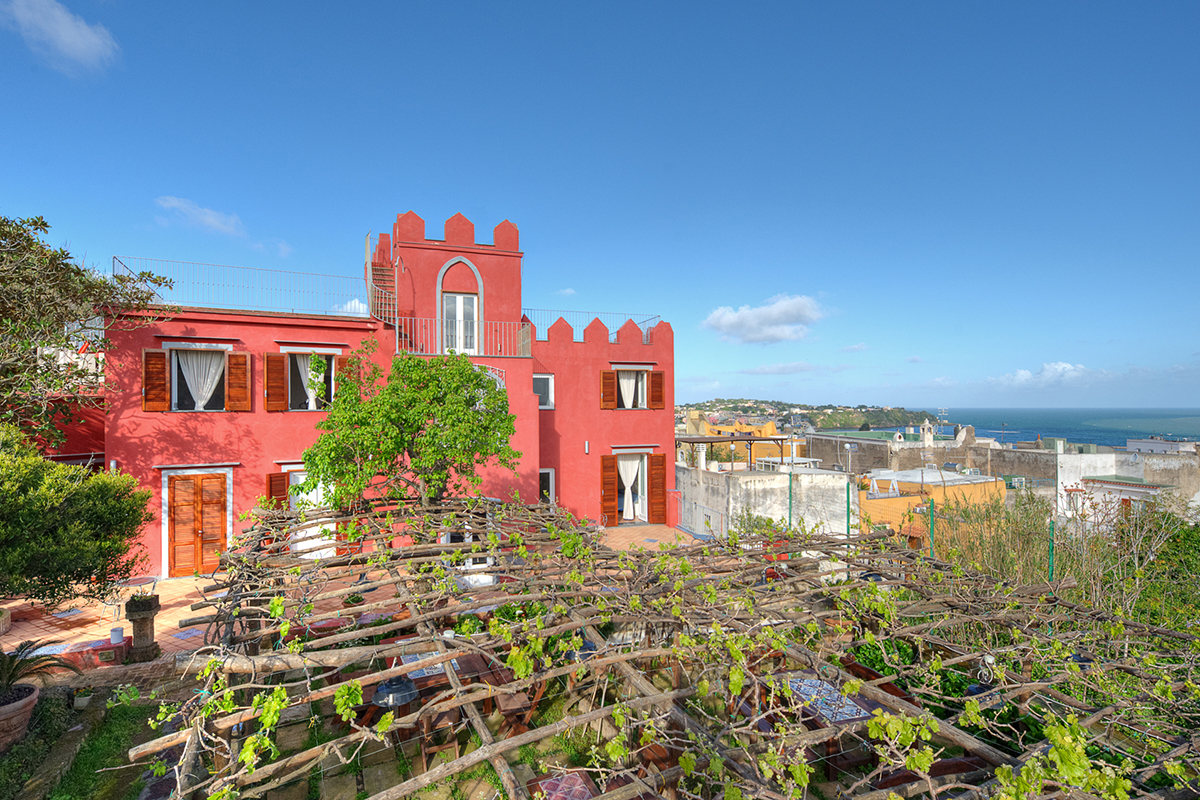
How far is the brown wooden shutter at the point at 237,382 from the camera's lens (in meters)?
11.5

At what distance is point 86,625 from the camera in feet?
28.8

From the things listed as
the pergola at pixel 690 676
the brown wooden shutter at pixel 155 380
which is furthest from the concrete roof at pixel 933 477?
the brown wooden shutter at pixel 155 380

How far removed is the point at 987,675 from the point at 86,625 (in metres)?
12.2

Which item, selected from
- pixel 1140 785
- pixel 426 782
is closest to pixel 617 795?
pixel 426 782

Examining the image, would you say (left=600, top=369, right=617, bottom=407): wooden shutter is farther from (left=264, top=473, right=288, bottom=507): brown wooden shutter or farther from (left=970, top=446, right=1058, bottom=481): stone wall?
(left=970, top=446, right=1058, bottom=481): stone wall

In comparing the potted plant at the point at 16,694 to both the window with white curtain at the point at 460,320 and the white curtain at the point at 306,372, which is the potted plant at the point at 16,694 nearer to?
the white curtain at the point at 306,372

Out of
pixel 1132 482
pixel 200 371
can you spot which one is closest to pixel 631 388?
pixel 200 371

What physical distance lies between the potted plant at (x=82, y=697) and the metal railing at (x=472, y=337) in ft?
26.8

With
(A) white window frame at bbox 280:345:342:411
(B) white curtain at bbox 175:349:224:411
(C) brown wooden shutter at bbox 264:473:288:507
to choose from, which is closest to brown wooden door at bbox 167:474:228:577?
(C) brown wooden shutter at bbox 264:473:288:507

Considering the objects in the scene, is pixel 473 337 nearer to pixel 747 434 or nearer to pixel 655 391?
pixel 655 391

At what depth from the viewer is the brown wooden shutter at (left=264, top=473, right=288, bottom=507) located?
461 inches

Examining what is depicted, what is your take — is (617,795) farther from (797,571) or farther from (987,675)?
(797,571)

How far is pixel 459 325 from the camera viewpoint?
13562 millimetres

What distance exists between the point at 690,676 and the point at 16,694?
6711 mm
